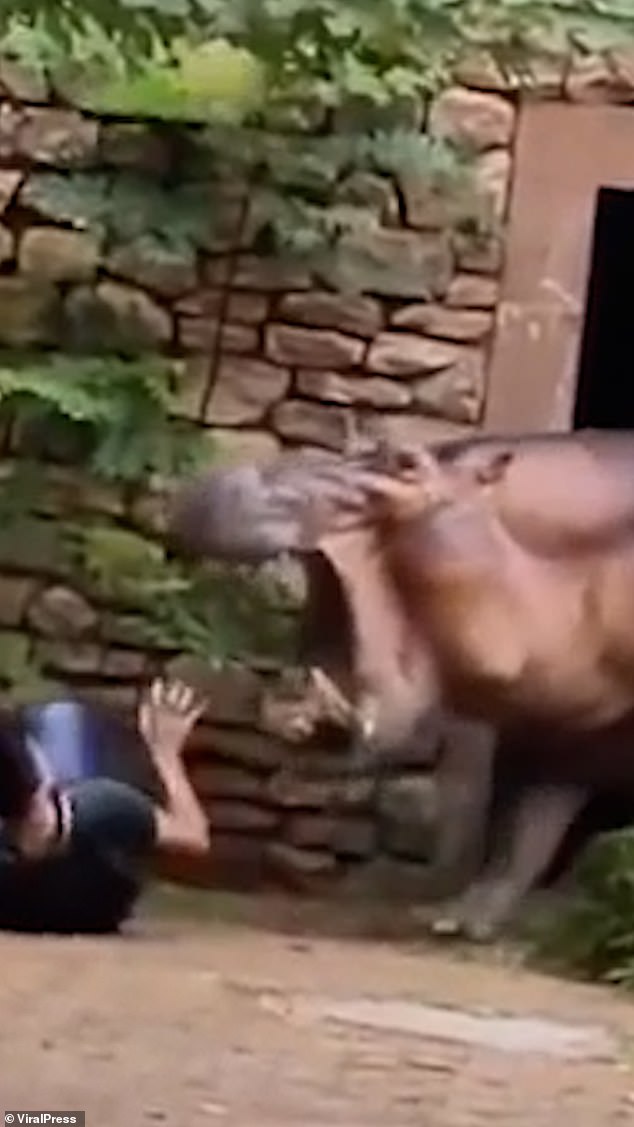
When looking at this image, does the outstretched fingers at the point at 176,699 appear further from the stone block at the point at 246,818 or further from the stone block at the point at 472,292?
the stone block at the point at 472,292

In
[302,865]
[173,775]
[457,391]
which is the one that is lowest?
[302,865]

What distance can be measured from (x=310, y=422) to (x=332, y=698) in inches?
36.5

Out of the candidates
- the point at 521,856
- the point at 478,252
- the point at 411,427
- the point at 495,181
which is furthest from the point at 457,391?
the point at 521,856

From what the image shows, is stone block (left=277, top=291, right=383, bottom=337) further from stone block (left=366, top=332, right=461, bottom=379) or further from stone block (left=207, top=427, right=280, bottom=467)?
stone block (left=207, top=427, right=280, bottom=467)

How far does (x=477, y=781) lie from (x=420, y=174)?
0.94 metres

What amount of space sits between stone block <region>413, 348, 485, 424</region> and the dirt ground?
38.3 inches

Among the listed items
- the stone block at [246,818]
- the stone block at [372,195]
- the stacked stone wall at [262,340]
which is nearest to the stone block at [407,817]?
the stacked stone wall at [262,340]

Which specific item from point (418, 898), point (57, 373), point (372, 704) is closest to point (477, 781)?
point (418, 898)

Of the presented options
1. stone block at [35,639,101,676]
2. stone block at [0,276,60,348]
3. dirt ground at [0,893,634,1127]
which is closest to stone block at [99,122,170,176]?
stone block at [0,276,60,348]

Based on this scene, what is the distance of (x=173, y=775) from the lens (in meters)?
3.59

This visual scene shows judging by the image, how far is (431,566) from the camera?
3363mm

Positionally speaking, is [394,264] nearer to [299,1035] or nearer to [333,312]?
[333,312]

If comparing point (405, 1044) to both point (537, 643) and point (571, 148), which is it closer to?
point (537, 643)

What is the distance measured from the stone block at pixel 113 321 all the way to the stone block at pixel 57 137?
19 centimetres
